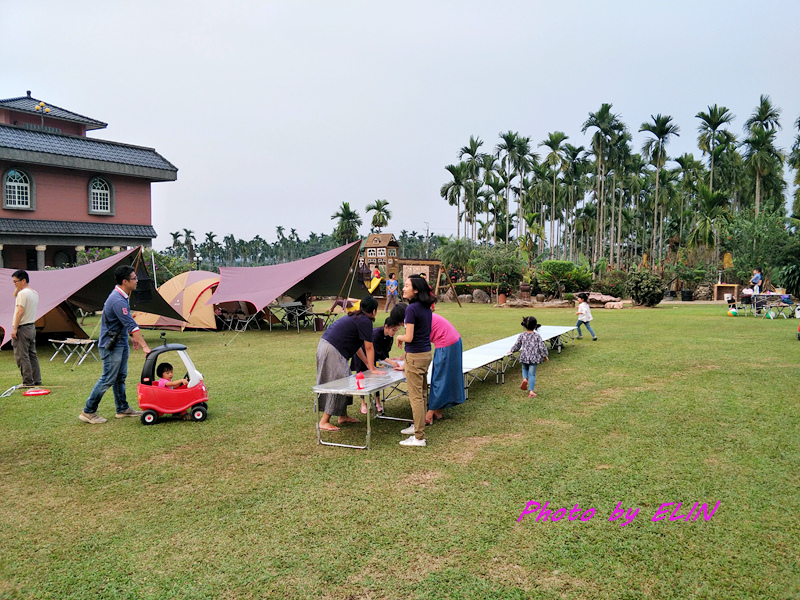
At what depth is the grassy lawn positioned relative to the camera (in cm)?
294

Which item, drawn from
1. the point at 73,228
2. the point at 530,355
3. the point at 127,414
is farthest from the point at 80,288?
the point at 73,228

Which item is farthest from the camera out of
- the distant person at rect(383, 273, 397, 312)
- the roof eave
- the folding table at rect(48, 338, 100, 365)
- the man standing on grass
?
the roof eave

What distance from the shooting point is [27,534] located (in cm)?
349

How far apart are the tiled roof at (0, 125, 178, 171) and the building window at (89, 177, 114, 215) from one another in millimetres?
1289

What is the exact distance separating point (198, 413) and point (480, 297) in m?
22.2

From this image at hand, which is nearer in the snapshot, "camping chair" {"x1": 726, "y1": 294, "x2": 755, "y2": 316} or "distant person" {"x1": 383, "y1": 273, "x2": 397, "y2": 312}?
"camping chair" {"x1": 726, "y1": 294, "x2": 755, "y2": 316}

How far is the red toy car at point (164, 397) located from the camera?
19.5ft

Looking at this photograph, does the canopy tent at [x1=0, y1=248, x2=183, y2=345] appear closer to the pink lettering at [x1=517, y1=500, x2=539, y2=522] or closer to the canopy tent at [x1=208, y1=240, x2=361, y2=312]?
the canopy tent at [x1=208, y1=240, x2=361, y2=312]

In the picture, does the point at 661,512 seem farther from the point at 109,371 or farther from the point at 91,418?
the point at 91,418

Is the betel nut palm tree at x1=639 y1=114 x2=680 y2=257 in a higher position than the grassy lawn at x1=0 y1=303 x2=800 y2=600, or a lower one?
higher

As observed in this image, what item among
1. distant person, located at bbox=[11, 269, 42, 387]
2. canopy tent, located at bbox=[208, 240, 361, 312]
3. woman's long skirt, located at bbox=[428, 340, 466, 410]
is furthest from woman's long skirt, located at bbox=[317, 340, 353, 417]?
canopy tent, located at bbox=[208, 240, 361, 312]

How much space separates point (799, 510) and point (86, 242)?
29.0 m

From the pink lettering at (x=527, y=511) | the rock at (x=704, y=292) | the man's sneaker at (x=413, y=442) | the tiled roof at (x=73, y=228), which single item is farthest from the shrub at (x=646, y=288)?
the tiled roof at (x=73, y=228)

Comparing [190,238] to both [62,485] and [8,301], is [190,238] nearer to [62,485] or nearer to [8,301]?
[8,301]
